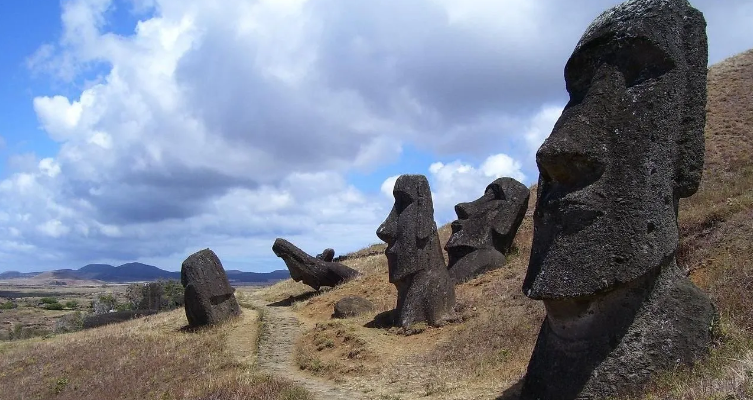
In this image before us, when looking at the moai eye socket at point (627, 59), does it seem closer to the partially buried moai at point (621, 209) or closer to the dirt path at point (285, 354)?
the partially buried moai at point (621, 209)

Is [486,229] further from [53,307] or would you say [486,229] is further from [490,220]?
[53,307]

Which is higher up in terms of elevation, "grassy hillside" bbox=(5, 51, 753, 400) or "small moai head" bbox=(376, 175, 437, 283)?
"small moai head" bbox=(376, 175, 437, 283)

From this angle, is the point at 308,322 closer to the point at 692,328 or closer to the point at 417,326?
the point at 417,326

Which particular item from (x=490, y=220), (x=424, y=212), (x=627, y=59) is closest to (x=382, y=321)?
(x=424, y=212)

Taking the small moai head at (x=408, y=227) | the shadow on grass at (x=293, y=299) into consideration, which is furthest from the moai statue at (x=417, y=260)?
the shadow on grass at (x=293, y=299)

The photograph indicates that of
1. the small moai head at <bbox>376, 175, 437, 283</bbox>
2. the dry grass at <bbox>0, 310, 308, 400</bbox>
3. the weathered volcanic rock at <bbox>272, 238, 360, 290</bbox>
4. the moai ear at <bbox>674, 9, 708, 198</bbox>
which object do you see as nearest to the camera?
the moai ear at <bbox>674, 9, 708, 198</bbox>

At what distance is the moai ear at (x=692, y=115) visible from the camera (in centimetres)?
742

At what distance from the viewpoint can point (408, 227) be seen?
16.3 m

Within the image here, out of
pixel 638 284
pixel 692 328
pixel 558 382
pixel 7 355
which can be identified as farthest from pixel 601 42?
pixel 7 355

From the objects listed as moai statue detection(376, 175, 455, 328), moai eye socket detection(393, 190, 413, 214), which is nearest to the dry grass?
moai statue detection(376, 175, 455, 328)

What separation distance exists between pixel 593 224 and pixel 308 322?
1546 centimetres

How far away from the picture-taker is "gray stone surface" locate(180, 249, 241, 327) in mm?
22734

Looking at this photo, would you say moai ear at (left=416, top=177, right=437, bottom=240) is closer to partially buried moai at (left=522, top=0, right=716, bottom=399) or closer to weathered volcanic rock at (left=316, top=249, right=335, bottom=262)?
partially buried moai at (left=522, top=0, right=716, bottom=399)

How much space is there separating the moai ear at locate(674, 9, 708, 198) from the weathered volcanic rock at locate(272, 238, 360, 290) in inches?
843
